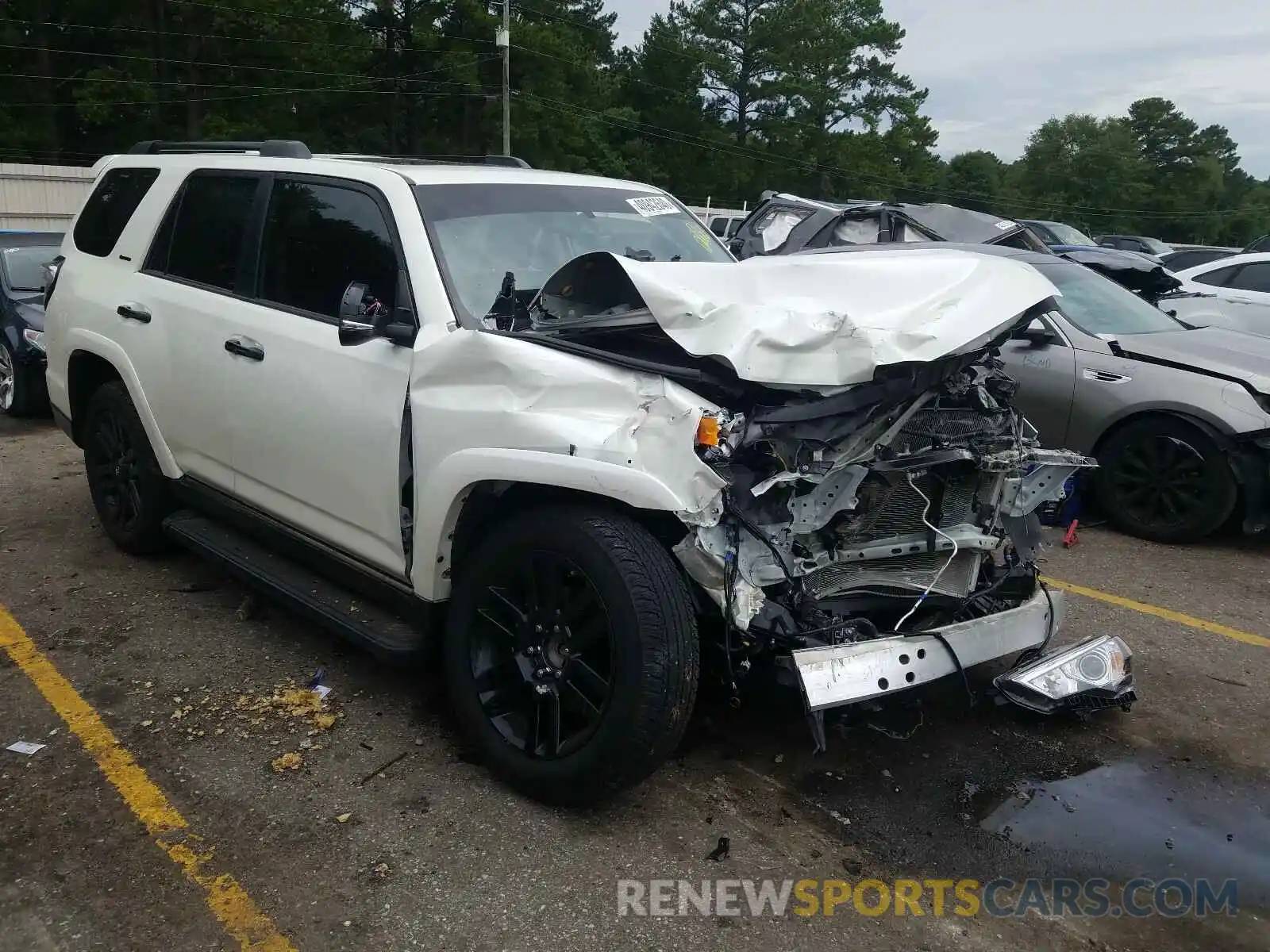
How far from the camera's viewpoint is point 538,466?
9.77 ft

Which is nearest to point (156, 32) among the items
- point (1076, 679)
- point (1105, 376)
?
point (1105, 376)

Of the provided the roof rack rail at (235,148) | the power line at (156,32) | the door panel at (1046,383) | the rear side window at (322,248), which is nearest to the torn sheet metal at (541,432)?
the rear side window at (322,248)

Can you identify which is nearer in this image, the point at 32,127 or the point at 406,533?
the point at 406,533

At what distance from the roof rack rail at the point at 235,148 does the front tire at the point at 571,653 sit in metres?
2.19

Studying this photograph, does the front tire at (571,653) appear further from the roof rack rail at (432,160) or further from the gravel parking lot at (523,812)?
the roof rack rail at (432,160)

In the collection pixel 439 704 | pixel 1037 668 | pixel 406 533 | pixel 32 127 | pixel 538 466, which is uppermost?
pixel 32 127

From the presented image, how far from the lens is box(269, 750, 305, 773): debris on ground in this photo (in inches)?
133

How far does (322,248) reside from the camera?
3922 mm

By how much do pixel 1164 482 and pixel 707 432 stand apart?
465 centimetres

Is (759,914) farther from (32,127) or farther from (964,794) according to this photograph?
(32,127)

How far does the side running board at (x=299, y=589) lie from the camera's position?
3520 millimetres

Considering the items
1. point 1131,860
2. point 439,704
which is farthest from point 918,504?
point 439,704

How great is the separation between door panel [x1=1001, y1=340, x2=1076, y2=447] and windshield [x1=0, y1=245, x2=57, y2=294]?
8.43 meters

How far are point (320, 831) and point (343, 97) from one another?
143 feet
